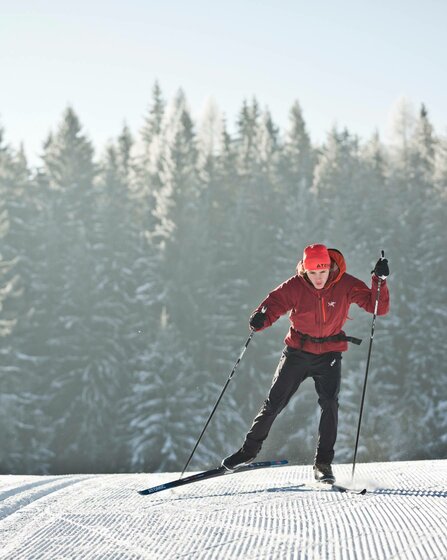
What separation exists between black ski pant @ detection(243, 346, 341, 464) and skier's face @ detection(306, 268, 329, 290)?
0.62 m

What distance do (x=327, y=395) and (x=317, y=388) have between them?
0.43 feet

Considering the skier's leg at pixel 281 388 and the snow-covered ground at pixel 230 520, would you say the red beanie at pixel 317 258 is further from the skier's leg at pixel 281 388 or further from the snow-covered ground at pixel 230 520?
the snow-covered ground at pixel 230 520

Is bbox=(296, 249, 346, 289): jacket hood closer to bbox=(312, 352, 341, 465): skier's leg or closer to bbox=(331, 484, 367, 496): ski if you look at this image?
bbox=(312, 352, 341, 465): skier's leg

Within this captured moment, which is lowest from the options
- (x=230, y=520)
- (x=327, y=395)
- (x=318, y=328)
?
(x=230, y=520)

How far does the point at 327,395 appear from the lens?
6074mm

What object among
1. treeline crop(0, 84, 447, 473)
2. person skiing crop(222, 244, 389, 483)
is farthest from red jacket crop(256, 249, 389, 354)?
treeline crop(0, 84, 447, 473)

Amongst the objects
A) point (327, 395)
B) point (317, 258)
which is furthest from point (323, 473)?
point (317, 258)

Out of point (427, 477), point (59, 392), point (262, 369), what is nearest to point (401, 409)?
point (262, 369)

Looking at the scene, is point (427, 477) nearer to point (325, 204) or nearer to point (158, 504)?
point (158, 504)

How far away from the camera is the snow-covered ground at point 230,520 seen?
3660 millimetres

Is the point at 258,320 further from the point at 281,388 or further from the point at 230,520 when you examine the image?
the point at 230,520

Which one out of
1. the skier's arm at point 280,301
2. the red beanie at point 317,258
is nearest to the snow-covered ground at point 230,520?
the skier's arm at point 280,301

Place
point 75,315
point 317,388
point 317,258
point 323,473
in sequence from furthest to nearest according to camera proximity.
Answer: point 75,315 < point 317,388 < point 323,473 < point 317,258

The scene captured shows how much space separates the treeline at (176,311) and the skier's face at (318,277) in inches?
966
